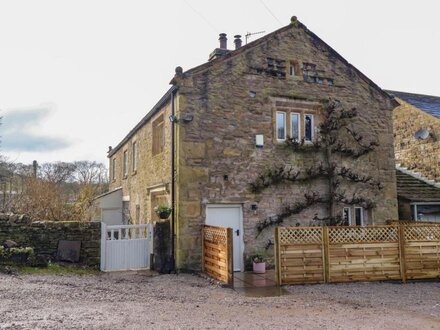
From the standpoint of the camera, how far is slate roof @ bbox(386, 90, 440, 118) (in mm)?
19500

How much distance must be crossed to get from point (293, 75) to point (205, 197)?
545cm

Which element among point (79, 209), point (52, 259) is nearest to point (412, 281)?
point (52, 259)

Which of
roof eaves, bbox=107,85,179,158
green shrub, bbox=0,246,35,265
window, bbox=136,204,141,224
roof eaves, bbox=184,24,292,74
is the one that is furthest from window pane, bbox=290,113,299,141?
green shrub, bbox=0,246,35,265

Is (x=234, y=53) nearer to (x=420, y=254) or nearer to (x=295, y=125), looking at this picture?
(x=295, y=125)

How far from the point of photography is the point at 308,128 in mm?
14172

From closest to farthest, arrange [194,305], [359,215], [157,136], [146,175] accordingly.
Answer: [194,305], [359,215], [157,136], [146,175]

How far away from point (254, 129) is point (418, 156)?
1079 cm

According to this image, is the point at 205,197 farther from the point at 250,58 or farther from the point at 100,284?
the point at 250,58

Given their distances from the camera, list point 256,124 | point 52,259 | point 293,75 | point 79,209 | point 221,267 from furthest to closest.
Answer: point 79,209, point 293,75, point 256,124, point 52,259, point 221,267

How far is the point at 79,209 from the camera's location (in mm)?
18047

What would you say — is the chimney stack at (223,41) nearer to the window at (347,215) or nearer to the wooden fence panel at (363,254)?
the window at (347,215)

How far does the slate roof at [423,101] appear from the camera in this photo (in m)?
19.5

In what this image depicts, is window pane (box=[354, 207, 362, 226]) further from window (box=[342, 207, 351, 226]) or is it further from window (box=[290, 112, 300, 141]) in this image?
window (box=[290, 112, 300, 141])

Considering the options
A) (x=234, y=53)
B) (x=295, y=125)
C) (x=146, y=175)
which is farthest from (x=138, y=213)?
(x=234, y=53)
